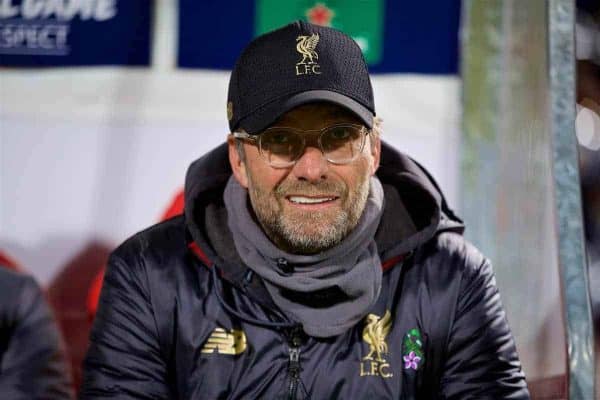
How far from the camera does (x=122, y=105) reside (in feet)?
8.49

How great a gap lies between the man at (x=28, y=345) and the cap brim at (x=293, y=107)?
0.96 meters

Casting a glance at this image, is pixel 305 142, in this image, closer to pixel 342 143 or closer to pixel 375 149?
pixel 342 143

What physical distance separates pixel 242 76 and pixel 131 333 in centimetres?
48

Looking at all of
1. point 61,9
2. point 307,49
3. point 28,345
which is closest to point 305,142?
point 307,49

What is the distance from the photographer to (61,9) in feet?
8.46

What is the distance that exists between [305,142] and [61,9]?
1.34 meters

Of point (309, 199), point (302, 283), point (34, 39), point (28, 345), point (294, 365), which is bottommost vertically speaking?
point (28, 345)

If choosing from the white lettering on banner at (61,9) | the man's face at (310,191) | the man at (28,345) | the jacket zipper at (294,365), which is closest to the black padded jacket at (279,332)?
the jacket zipper at (294,365)

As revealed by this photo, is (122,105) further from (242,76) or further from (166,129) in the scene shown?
(242,76)

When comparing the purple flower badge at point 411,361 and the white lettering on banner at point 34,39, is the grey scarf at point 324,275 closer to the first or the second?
the purple flower badge at point 411,361

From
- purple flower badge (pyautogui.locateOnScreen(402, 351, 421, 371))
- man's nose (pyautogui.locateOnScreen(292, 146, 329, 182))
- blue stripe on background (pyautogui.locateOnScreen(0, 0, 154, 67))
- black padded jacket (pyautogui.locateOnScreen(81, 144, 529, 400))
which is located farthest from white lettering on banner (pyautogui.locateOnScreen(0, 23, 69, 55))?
purple flower badge (pyautogui.locateOnScreen(402, 351, 421, 371))

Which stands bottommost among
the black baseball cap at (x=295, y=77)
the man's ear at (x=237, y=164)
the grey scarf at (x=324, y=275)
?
the grey scarf at (x=324, y=275)

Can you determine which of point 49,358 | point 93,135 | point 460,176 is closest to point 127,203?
point 93,135

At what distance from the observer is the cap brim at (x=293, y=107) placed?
1.48 metres
